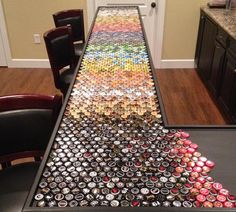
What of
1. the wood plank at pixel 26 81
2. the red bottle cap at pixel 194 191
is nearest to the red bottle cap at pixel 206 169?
the red bottle cap at pixel 194 191

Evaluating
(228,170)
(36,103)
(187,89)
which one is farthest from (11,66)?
(228,170)

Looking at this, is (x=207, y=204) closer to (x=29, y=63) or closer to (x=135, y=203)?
(x=135, y=203)

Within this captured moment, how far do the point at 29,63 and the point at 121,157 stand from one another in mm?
3577

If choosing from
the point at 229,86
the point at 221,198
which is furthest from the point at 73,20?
the point at 221,198

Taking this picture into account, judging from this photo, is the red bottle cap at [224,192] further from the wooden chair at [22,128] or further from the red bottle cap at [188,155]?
the wooden chair at [22,128]

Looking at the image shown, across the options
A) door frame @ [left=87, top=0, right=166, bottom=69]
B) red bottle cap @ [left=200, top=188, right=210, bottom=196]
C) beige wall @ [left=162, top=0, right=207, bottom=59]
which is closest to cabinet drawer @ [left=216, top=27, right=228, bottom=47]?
beige wall @ [left=162, top=0, right=207, bottom=59]

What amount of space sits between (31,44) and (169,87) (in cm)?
205

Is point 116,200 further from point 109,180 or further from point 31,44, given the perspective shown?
point 31,44

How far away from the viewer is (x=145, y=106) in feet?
4.42

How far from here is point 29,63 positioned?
426 centimetres

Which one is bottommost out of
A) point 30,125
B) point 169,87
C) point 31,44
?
point 169,87

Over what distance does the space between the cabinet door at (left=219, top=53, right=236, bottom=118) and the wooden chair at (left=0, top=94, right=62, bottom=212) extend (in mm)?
1824

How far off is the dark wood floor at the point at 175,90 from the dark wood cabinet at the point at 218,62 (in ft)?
0.41

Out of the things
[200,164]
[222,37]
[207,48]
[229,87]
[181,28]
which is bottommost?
[229,87]
